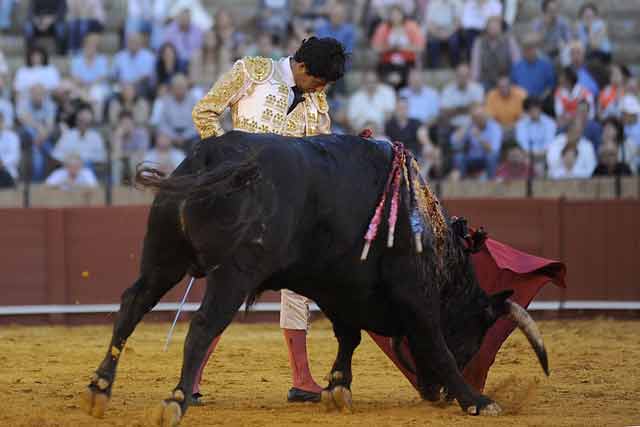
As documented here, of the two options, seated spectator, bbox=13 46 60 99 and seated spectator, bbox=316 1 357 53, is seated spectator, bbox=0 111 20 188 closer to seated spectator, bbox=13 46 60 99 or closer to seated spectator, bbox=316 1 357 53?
seated spectator, bbox=13 46 60 99

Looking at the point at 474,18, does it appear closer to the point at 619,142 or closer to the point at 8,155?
the point at 619,142

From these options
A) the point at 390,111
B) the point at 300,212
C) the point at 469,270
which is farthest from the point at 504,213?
the point at 300,212

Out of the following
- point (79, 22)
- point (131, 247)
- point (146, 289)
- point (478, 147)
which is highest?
point (79, 22)

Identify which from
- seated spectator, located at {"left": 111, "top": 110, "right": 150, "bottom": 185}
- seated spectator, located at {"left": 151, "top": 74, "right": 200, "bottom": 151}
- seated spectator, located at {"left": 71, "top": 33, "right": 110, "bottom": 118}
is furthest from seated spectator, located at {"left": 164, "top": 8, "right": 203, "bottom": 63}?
seated spectator, located at {"left": 111, "top": 110, "right": 150, "bottom": 185}

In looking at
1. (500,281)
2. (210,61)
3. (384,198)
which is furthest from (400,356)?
(210,61)

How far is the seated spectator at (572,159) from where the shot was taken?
34.0 ft

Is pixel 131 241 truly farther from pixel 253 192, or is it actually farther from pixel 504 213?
pixel 253 192

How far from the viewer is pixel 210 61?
12391 mm

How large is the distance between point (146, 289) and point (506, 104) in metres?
7.20

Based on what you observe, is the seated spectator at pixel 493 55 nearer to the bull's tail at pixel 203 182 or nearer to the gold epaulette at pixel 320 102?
the gold epaulette at pixel 320 102

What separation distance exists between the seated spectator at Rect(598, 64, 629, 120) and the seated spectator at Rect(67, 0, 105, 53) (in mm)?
4983

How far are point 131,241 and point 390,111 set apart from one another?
2.97 meters

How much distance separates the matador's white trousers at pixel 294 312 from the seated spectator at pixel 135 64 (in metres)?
6.72

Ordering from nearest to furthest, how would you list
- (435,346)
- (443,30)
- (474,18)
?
(435,346)
(474,18)
(443,30)
